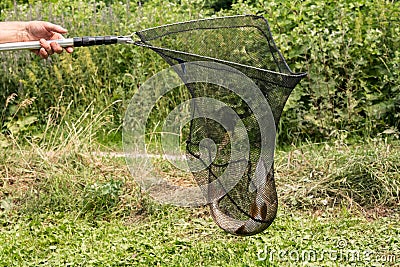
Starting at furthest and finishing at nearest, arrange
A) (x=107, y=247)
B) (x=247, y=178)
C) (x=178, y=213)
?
(x=178, y=213) < (x=107, y=247) < (x=247, y=178)

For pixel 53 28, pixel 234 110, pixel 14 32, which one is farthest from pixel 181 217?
pixel 14 32


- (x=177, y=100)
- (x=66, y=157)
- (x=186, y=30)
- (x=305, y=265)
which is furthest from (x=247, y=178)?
(x=177, y=100)

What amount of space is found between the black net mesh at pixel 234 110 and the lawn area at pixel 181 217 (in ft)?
1.45

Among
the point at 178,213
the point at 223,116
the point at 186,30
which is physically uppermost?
the point at 186,30

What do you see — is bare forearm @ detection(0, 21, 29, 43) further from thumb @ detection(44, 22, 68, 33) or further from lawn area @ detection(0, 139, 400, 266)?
lawn area @ detection(0, 139, 400, 266)

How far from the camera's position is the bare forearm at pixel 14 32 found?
4348 mm

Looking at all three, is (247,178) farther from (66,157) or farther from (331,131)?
(331,131)

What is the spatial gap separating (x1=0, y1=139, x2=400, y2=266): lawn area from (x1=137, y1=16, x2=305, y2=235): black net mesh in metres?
0.44

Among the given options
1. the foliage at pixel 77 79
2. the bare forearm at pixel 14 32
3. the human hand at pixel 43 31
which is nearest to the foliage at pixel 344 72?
the foliage at pixel 77 79

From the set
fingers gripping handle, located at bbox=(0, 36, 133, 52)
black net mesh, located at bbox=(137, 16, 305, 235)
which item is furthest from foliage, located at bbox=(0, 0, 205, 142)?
fingers gripping handle, located at bbox=(0, 36, 133, 52)

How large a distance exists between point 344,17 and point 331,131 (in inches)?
44.2

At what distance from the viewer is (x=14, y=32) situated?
4359mm

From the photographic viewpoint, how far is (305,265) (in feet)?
13.3

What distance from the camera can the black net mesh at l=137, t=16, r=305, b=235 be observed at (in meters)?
3.66
